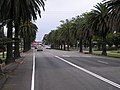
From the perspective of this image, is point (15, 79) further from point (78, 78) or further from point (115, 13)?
point (115, 13)

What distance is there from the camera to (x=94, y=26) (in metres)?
63.5

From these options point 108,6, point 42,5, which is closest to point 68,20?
point 108,6

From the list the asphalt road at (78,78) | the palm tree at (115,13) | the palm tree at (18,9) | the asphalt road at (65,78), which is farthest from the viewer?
the palm tree at (115,13)

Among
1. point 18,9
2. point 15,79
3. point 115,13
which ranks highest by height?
point 115,13

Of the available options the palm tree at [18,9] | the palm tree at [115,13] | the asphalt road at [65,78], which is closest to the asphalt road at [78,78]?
the asphalt road at [65,78]

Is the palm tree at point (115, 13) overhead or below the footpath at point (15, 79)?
overhead

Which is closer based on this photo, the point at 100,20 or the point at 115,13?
the point at 115,13

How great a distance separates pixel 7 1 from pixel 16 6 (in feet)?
3.47

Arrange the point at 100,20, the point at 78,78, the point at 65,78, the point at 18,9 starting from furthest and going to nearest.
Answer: the point at 100,20, the point at 18,9, the point at 65,78, the point at 78,78

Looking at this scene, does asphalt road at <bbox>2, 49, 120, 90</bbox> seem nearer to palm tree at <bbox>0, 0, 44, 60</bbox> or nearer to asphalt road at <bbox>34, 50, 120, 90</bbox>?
asphalt road at <bbox>34, 50, 120, 90</bbox>

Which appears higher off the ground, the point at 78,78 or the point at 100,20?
the point at 100,20

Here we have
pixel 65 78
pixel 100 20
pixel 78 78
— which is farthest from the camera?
pixel 100 20

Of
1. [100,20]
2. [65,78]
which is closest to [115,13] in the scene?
[100,20]

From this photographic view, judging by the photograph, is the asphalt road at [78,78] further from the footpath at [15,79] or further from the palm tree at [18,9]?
the palm tree at [18,9]
